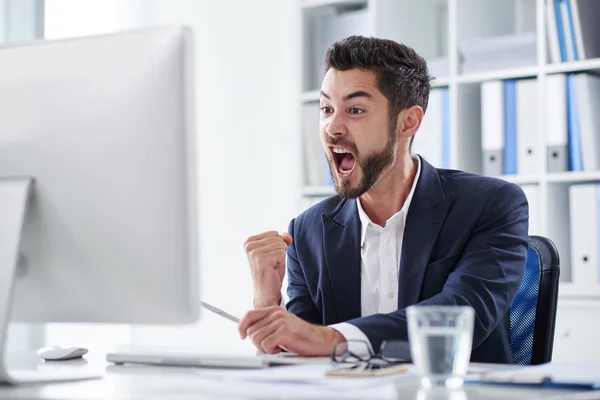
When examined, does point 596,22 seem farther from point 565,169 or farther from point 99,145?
point 99,145

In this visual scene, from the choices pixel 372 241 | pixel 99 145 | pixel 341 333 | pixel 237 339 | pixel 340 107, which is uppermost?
pixel 340 107

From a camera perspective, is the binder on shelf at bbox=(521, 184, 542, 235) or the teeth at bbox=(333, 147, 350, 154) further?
the binder on shelf at bbox=(521, 184, 542, 235)

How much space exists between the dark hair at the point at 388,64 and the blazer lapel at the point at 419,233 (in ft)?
0.91

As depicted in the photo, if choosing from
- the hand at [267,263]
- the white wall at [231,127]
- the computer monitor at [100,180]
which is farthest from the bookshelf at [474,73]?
the computer monitor at [100,180]

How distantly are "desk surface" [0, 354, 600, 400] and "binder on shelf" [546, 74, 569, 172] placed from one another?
186 centimetres

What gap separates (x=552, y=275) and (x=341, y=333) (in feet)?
1.81

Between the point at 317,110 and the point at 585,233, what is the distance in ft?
3.65

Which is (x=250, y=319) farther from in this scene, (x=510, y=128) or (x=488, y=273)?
(x=510, y=128)

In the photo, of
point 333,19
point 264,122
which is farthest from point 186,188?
point 264,122

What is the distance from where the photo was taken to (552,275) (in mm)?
1857

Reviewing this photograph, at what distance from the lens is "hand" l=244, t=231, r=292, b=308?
1902mm

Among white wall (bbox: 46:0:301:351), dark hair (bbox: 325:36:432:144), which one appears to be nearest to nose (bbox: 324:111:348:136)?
dark hair (bbox: 325:36:432:144)

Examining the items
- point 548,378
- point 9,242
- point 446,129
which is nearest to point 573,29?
point 446,129

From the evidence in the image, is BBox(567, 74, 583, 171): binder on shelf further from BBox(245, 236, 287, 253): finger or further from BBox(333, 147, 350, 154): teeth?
BBox(245, 236, 287, 253): finger
